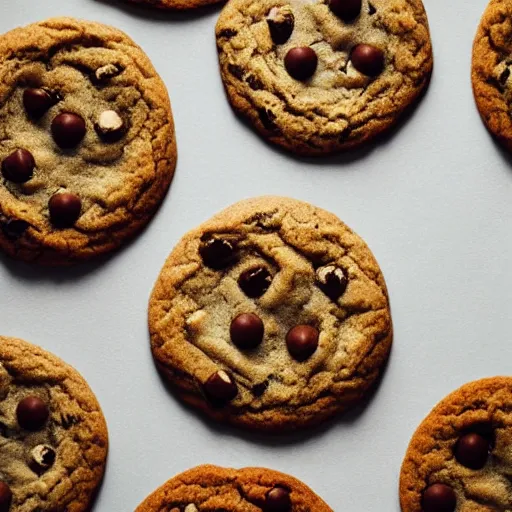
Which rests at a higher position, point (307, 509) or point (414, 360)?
point (414, 360)

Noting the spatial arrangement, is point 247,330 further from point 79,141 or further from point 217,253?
point 79,141

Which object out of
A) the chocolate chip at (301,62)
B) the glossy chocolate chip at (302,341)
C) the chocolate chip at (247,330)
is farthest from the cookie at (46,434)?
the chocolate chip at (301,62)

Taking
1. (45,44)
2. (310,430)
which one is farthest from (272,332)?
(45,44)

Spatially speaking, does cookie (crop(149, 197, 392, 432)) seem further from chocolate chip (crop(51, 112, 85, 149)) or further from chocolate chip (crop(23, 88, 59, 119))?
chocolate chip (crop(23, 88, 59, 119))

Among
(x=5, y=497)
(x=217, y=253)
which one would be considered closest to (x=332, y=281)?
(x=217, y=253)

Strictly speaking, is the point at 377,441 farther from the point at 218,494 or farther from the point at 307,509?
the point at 218,494

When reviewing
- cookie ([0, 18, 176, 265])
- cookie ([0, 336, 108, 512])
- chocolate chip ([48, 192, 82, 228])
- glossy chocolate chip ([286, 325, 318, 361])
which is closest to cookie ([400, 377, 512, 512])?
glossy chocolate chip ([286, 325, 318, 361])

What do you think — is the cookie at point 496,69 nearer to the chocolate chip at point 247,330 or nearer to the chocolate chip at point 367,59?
the chocolate chip at point 367,59
